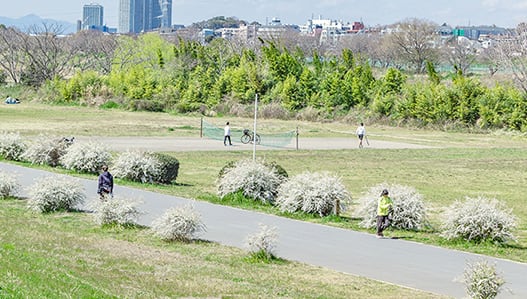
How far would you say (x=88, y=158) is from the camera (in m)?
33.7

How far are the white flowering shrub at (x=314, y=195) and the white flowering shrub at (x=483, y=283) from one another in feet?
33.6

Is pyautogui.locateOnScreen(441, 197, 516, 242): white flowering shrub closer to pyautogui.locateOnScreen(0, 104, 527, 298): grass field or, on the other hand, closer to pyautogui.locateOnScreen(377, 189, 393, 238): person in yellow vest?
pyautogui.locateOnScreen(0, 104, 527, 298): grass field

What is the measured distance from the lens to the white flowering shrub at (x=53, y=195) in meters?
24.5

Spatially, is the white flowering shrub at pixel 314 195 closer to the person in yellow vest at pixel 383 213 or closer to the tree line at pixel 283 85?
the person in yellow vest at pixel 383 213

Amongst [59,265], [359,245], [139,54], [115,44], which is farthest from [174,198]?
[115,44]

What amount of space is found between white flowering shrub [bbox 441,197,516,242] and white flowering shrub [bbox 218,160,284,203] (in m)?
7.11

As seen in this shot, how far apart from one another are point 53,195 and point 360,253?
9108 millimetres

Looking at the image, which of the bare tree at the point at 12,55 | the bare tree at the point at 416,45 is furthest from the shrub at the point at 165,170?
the bare tree at the point at 416,45

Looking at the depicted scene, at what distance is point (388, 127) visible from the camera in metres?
73.6

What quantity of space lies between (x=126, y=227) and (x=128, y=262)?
4499mm

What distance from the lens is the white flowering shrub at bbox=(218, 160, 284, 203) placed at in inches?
1066

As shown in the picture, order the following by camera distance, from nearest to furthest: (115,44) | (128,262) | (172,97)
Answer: (128,262)
(172,97)
(115,44)

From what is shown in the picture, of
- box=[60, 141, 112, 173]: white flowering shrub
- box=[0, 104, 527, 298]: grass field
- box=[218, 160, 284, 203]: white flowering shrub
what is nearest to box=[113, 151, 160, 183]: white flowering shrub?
box=[0, 104, 527, 298]: grass field

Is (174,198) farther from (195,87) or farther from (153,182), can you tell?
(195,87)
